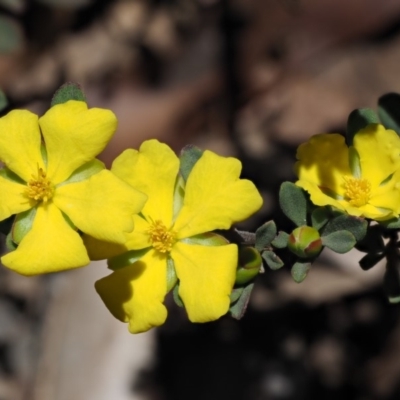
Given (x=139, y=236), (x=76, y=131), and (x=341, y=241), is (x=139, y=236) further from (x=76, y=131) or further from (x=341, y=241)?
(x=341, y=241)

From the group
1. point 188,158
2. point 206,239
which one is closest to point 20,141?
point 188,158

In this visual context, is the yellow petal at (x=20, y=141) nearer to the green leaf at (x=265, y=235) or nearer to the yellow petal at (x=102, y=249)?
the yellow petal at (x=102, y=249)

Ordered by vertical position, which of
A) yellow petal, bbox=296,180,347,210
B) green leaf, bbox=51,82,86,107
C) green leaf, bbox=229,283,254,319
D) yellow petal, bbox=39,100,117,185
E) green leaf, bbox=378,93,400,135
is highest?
green leaf, bbox=378,93,400,135

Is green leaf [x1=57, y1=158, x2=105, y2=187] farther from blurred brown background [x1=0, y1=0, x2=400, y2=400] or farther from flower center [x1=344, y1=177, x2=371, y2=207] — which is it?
blurred brown background [x1=0, y1=0, x2=400, y2=400]

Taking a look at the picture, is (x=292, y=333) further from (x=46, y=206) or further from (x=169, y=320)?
(x=46, y=206)

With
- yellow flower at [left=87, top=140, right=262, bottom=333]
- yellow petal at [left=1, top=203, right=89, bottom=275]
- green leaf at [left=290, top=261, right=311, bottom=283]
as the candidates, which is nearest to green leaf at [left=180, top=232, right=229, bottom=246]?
yellow flower at [left=87, top=140, right=262, bottom=333]

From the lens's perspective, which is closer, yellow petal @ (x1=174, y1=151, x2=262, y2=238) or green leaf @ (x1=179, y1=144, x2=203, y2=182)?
yellow petal @ (x1=174, y1=151, x2=262, y2=238)
